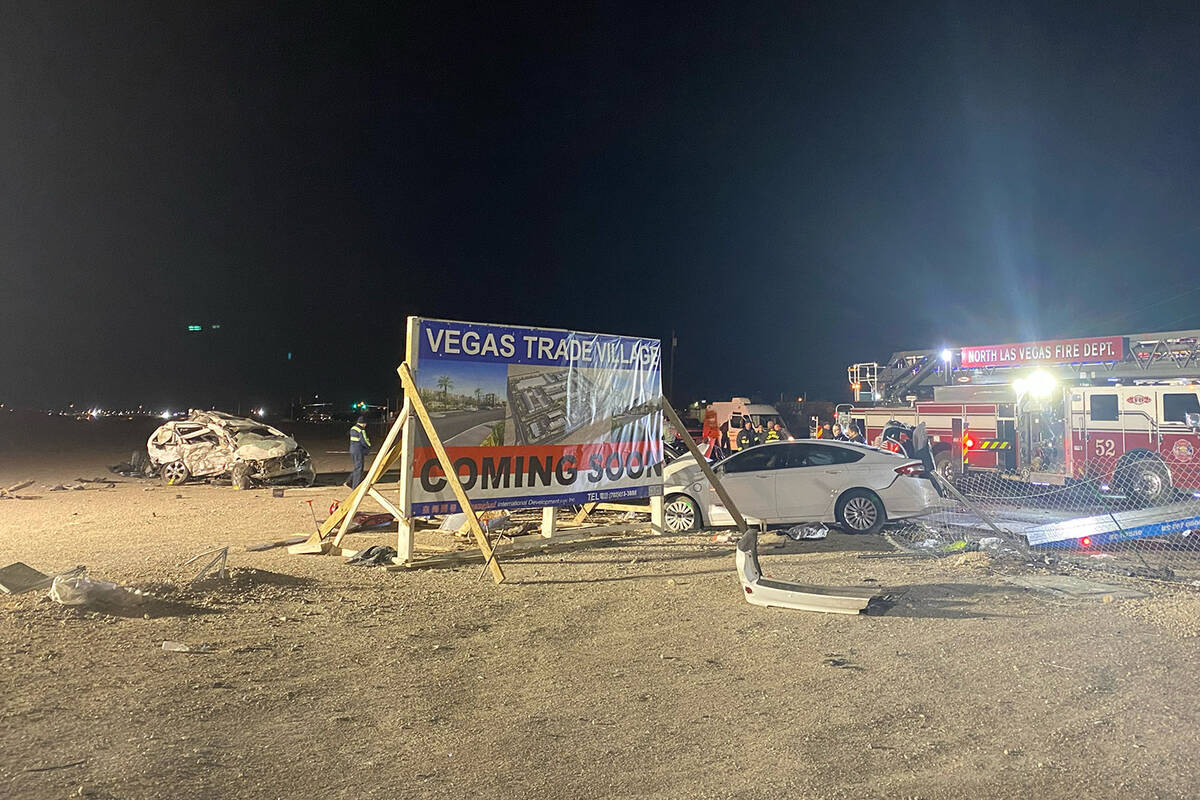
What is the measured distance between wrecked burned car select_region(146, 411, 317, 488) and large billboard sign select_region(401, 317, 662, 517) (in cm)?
1211

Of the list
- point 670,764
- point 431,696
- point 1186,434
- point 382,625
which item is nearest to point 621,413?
point 382,625

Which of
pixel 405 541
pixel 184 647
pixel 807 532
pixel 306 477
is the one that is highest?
pixel 306 477

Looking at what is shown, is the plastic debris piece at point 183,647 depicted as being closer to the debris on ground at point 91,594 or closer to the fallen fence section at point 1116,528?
the debris on ground at point 91,594

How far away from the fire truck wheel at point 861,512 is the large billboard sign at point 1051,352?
34.2ft

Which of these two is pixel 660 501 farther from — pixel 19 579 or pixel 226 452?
pixel 226 452

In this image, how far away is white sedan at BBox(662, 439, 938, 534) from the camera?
37.0 feet

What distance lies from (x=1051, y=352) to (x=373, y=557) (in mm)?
16892

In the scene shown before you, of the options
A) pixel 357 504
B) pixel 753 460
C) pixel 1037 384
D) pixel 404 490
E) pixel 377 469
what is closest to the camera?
pixel 404 490

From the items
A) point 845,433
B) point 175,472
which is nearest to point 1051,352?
point 845,433

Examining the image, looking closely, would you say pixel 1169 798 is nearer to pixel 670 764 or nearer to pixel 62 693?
pixel 670 764

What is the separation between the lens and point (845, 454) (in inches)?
452

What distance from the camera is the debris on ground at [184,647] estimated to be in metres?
5.85

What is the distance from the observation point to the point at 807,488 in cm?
1145

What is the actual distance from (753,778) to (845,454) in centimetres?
815
